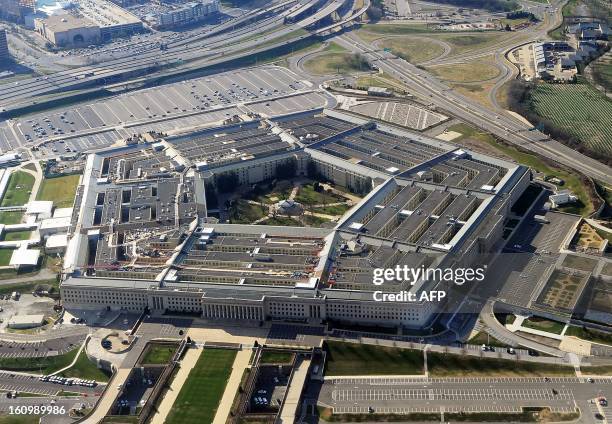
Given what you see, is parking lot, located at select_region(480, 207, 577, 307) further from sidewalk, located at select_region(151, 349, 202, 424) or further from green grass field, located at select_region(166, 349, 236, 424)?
sidewalk, located at select_region(151, 349, 202, 424)

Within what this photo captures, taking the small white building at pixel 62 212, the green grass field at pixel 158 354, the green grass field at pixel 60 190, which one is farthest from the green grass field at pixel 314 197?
the green grass field at pixel 158 354

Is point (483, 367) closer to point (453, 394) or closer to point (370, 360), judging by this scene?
point (453, 394)

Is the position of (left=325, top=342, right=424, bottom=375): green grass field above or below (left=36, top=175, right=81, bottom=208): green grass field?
above

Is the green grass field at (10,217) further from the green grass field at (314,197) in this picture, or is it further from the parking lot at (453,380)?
the parking lot at (453,380)

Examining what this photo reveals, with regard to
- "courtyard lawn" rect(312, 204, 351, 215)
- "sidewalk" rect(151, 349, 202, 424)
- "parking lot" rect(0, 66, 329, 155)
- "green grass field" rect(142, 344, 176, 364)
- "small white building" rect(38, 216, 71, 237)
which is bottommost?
"parking lot" rect(0, 66, 329, 155)

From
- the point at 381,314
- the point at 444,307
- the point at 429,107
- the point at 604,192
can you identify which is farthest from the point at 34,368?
the point at 429,107

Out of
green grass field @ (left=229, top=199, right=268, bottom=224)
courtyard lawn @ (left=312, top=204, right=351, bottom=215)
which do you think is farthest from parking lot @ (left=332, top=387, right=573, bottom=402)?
green grass field @ (left=229, top=199, right=268, bottom=224)
